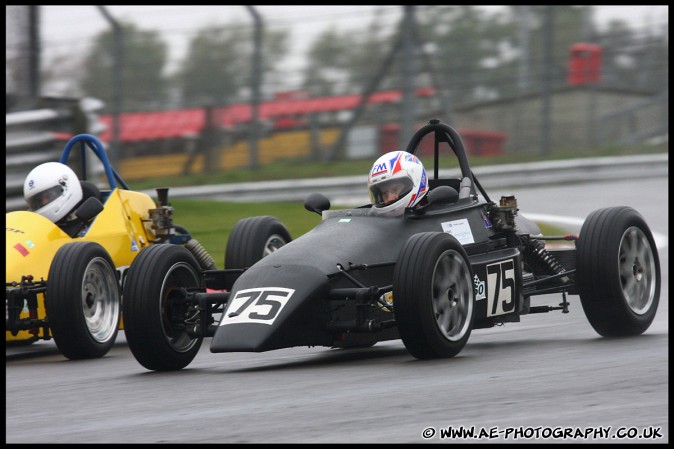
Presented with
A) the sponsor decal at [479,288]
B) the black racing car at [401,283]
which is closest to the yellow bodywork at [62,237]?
the black racing car at [401,283]

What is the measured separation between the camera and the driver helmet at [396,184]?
851cm

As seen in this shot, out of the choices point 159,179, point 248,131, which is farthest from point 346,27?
point 159,179

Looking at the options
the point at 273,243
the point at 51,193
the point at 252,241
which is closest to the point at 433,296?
the point at 252,241

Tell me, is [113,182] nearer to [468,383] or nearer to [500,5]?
[468,383]

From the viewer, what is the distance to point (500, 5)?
20328mm

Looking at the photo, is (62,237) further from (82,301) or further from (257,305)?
(257,305)

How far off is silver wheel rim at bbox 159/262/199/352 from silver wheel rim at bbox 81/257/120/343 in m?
1.21

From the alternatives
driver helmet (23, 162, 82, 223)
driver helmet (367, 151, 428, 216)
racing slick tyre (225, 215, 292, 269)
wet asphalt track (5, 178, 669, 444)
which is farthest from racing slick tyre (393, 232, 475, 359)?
driver helmet (23, 162, 82, 223)

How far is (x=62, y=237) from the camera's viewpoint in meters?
9.91

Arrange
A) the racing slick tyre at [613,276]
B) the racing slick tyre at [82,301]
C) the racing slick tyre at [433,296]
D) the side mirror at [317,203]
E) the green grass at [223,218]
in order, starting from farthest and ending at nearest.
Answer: the green grass at [223,218] < the side mirror at [317,203] < the racing slick tyre at [82,301] < the racing slick tyre at [613,276] < the racing slick tyre at [433,296]

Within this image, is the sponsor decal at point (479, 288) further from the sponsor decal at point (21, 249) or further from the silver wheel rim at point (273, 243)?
the sponsor decal at point (21, 249)

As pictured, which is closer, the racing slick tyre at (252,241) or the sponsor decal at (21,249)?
the sponsor decal at (21,249)

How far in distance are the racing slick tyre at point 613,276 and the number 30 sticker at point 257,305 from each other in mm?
2183

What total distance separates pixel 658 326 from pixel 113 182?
4.44m
